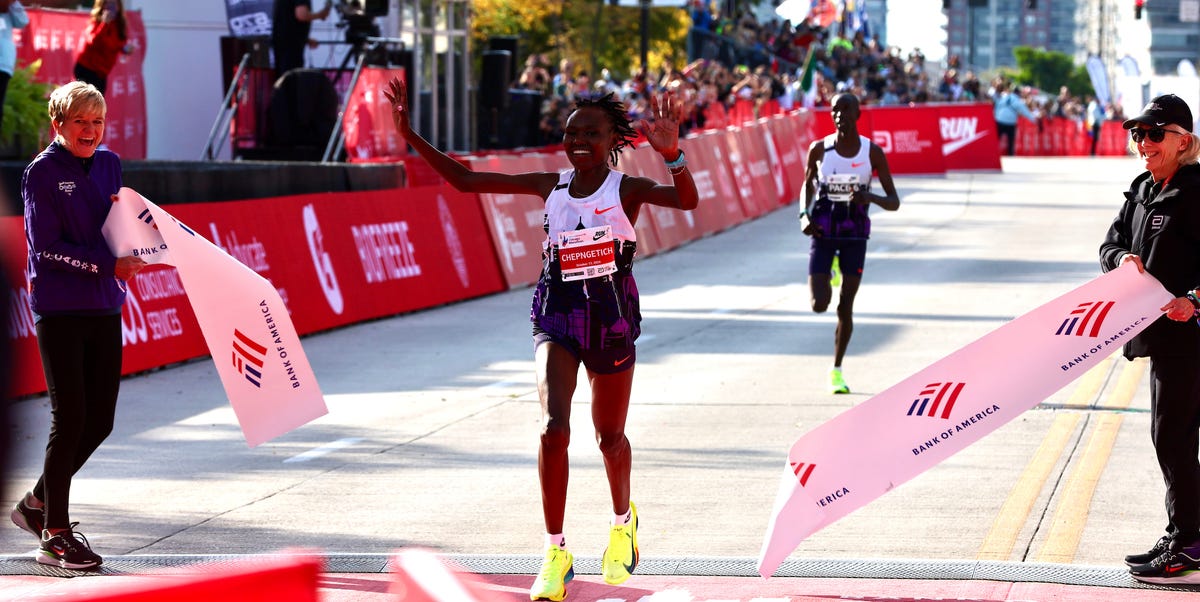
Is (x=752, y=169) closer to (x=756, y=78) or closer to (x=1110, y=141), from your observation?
(x=756, y=78)

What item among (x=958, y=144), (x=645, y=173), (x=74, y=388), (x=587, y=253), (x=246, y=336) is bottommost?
(x=958, y=144)

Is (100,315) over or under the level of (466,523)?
over

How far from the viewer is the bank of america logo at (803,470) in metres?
6.52

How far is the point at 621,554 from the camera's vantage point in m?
6.64

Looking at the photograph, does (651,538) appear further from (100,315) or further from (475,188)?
(100,315)

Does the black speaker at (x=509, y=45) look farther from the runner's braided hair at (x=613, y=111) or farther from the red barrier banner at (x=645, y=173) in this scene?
the runner's braided hair at (x=613, y=111)

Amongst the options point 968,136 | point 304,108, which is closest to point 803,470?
point 304,108

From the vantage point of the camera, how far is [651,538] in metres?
7.84

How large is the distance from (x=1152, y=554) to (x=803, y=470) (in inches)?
58.6

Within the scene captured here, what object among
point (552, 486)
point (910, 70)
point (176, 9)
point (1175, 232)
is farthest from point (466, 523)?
point (910, 70)

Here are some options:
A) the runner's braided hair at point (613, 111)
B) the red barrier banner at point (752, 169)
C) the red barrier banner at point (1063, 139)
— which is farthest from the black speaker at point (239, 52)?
the red barrier banner at point (1063, 139)

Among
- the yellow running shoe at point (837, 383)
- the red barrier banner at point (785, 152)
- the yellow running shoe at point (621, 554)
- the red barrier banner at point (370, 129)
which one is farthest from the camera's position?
the red barrier banner at point (785, 152)

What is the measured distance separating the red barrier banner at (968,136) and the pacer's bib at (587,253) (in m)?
35.3

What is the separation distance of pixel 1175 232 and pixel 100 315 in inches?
169
